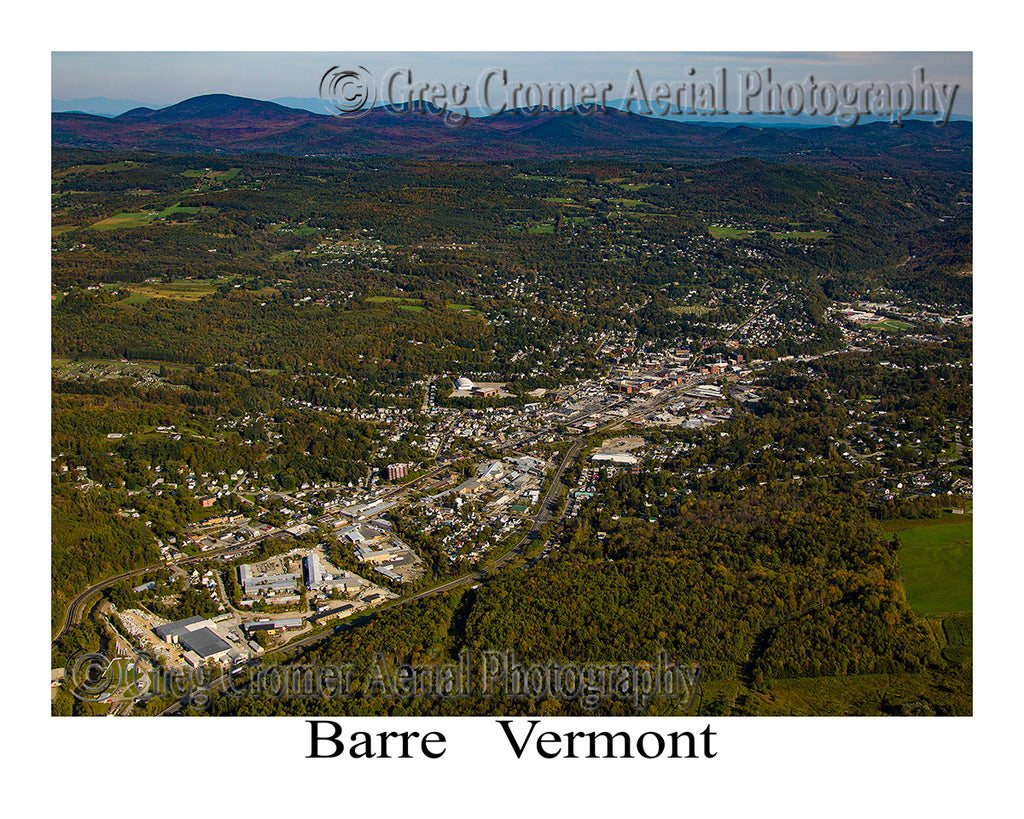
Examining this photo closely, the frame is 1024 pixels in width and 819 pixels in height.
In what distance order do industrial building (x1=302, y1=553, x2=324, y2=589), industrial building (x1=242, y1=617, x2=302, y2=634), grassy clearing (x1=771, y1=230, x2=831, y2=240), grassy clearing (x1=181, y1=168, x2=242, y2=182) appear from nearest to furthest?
industrial building (x1=242, y1=617, x2=302, y2=634), industrial building (x1=302, y1=553, x2=324, y2=589), grassy clearing (x1=771, y1=230, x2=831, y2=240), grassy clearing (x1=181, y1=168, x2=242, y2=182)

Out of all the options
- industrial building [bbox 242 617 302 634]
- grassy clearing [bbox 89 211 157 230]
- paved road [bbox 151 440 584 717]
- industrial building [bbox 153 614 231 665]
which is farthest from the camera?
grassy clearing [bbox 89 211 157 230]

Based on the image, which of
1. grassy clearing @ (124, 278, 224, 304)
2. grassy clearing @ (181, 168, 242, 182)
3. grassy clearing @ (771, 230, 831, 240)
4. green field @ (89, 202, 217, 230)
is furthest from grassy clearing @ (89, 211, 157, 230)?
grassy clearing @ (771, 230, 831, 240)

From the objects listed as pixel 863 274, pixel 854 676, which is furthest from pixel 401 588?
pixel 863 274

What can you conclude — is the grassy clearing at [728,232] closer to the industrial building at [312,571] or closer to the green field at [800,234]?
the green field at [800,234]

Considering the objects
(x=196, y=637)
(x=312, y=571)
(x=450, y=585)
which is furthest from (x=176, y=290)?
(x=196, y=637)

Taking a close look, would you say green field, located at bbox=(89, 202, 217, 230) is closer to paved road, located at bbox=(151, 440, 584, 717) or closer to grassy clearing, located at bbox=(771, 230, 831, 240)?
grassy clearing, located at bbox=(771, 230, 831, 240)

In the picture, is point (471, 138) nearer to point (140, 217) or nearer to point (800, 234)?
point (800, 234)

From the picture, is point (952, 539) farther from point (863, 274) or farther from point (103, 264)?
point (103, 264)

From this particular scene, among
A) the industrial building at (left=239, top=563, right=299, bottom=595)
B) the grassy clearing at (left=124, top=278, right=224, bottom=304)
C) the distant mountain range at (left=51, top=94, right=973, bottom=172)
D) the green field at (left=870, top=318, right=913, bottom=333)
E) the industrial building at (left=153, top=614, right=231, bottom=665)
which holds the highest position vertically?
the distant mountain range at (left=51, top=94, right=973, bottom=172)
